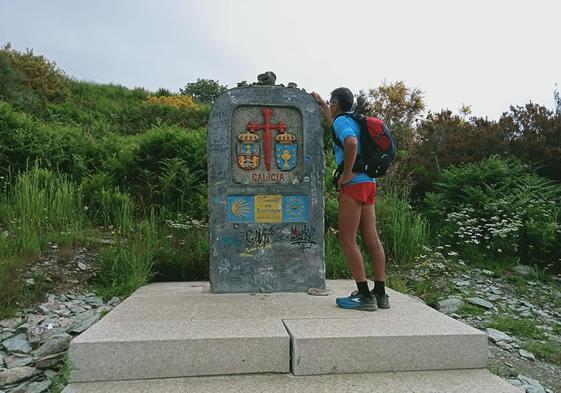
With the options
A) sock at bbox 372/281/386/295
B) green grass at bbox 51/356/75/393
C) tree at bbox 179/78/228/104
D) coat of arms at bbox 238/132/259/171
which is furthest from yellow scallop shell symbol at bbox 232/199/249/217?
tree at bbox 179/78/228/104

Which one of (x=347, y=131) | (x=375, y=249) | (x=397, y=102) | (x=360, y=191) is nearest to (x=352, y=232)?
(x=375, y=249)

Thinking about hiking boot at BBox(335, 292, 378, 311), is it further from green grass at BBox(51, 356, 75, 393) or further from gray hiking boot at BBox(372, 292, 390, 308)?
green grass at BBox(51, 356, 75, 393)

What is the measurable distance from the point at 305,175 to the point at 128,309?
2.36 metres

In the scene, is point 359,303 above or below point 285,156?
below

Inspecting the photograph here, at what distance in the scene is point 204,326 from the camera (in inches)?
142

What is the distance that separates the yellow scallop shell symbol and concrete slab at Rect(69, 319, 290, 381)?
1.94 meters

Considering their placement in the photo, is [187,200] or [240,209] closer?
[240,209]

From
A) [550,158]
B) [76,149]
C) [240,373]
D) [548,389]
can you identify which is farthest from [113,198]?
[550,158]

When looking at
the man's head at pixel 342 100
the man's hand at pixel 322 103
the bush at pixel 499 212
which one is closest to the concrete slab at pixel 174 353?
the man's head at pixel 342 100

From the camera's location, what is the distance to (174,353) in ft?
10.7

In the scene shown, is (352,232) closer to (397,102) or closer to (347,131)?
(347,131)

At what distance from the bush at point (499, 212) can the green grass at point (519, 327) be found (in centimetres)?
214

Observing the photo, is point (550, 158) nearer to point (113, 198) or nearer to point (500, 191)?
point (500, 191)

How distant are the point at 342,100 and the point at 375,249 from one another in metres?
1.40
